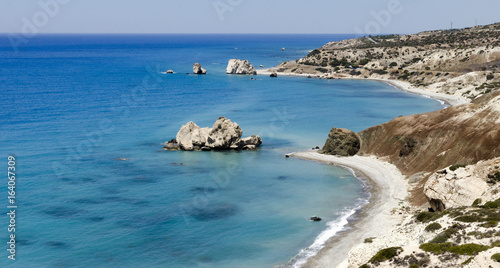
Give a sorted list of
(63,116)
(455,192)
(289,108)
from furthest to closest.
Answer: (289,108), (63,116), (455,192)

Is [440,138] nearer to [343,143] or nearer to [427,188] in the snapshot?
[343,143]

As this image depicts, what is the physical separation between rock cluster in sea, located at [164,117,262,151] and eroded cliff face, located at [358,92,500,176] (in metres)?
19.6

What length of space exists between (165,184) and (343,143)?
29.2 metres

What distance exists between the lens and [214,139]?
83000 millimetres

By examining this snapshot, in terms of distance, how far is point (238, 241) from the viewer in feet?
152

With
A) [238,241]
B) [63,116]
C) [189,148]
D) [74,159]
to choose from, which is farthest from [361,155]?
[63,116]

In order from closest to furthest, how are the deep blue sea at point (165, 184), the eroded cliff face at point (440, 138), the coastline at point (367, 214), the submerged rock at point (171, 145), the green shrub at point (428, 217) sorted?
the green shrub at point (428, 217) → the coastline at point (367, 214) → the deep blue sea at point (165, 184) → the eroded cliff face at point (440, 138) → the submerged rock at point (171, 145)

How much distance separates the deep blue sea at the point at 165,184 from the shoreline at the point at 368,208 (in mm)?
1540

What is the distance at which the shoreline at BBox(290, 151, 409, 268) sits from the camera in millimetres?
43062

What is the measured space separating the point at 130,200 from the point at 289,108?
244 feet

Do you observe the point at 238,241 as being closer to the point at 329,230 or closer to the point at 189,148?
the point at 329,230

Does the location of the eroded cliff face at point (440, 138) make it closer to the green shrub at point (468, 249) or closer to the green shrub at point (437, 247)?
the green shrub at point (437, 247)

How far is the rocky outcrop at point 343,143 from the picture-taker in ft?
255

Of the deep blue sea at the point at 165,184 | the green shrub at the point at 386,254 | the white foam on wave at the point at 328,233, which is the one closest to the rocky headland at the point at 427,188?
the green shrub at the point at 386,254
